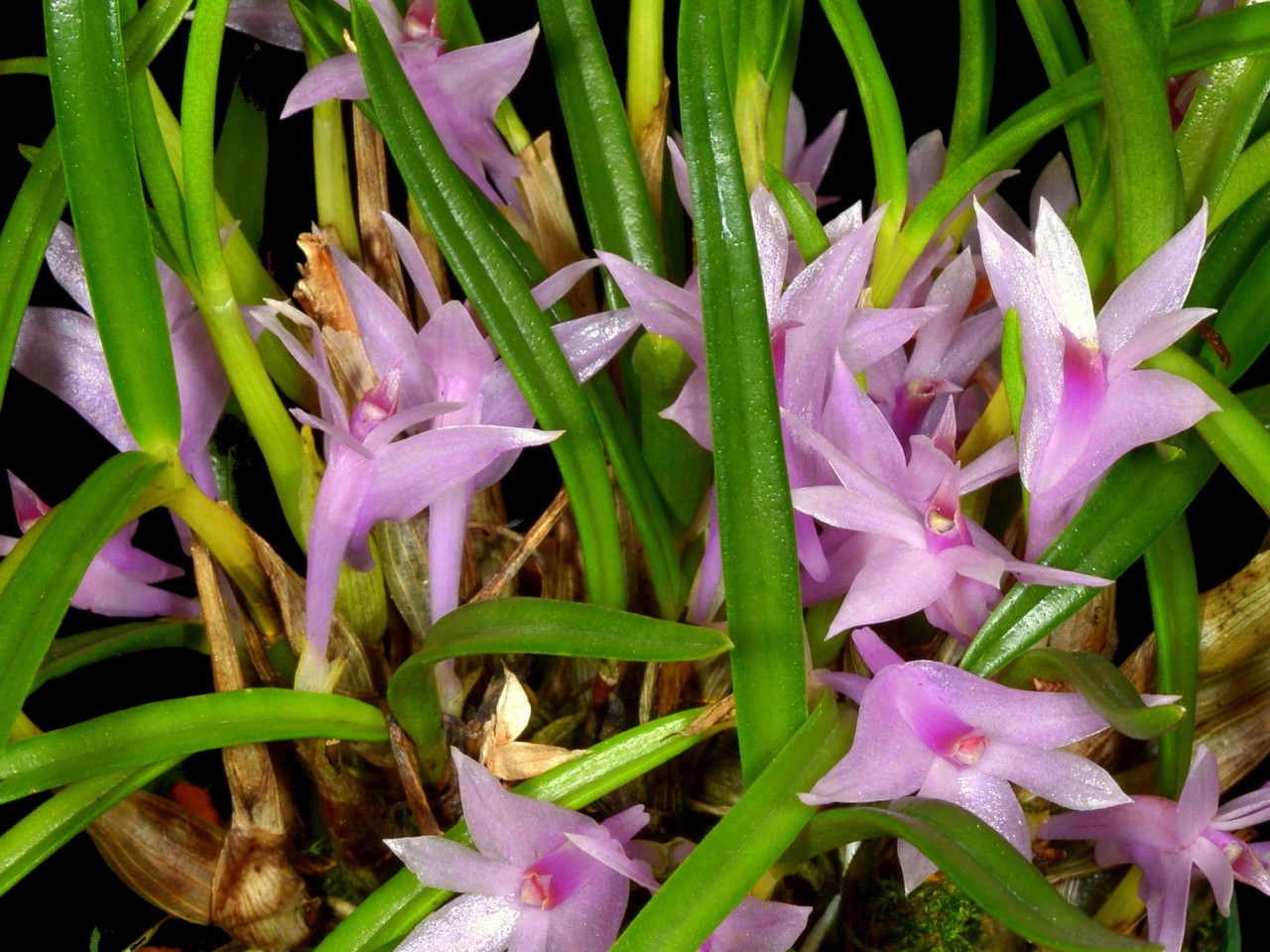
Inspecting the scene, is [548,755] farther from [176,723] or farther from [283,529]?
[283,529]

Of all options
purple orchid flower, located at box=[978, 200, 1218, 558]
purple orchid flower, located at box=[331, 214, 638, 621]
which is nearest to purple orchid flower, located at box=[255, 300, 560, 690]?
purple orchid flower, located at box=[331, 214, 638, 621]

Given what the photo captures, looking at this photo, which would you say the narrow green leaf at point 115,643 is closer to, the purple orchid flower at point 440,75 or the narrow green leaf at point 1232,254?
the purple orchid flower at point 440,75

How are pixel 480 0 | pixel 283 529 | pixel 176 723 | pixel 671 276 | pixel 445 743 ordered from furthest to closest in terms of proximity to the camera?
pixel 480 0 → pixel 283 529 → pixel 671 276 → pixel 445 743 → pixel 176 723

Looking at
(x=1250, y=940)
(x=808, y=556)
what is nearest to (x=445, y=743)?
(x=808, y=556)

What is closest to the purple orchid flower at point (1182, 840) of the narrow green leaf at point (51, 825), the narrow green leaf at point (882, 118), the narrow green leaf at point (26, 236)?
A: the narrow green leaf at point (882, 118)

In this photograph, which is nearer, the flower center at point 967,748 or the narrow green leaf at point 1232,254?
the flower center at point 967,748

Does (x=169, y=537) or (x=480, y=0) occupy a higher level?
(x=480, y=0)

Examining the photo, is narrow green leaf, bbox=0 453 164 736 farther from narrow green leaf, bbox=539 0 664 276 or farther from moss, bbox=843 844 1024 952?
moss, bbox=843 844 1024 952

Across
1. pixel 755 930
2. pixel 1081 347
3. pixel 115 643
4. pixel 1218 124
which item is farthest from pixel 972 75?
pixel 115 643
